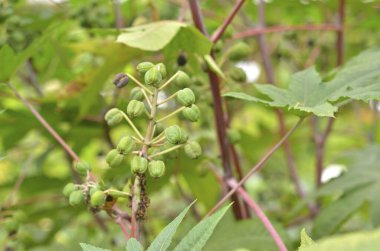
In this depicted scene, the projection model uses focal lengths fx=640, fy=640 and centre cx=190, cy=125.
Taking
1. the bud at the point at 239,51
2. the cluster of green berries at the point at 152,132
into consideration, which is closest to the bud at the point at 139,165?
the cluster of green berries at the point at 152,132

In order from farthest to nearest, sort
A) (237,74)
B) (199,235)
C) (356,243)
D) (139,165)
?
(237,74) → (139,165) → (199,235) → (356,243)

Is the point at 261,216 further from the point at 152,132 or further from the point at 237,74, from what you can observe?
the point at 237,74

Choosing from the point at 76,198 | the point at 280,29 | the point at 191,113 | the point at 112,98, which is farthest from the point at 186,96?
the point at 112,98

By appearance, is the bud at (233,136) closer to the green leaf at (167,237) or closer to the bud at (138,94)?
the bud at (138,94)

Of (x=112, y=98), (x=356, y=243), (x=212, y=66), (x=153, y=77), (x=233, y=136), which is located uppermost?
(x=356, y=243)

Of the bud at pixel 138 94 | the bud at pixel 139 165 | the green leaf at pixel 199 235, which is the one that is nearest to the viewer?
the green leaf at pixel 199 235

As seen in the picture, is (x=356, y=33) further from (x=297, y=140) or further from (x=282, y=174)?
(x=282, y=174)

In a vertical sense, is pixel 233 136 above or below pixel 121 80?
below
